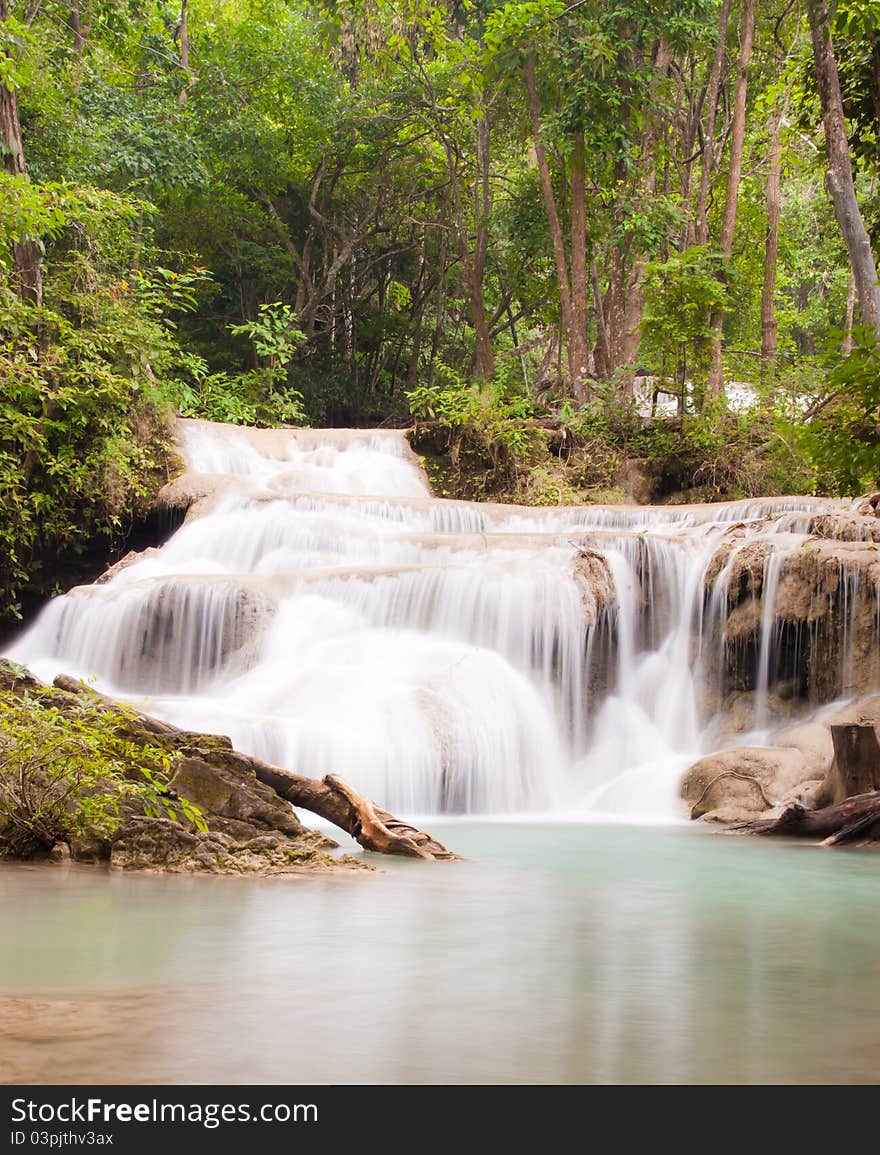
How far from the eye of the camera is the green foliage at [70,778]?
530cm

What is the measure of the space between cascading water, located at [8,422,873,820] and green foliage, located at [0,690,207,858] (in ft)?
10.6

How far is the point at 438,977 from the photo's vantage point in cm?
359

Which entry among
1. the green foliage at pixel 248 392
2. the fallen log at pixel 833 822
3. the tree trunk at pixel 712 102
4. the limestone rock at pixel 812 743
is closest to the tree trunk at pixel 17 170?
the green foliage at pixel 248 392

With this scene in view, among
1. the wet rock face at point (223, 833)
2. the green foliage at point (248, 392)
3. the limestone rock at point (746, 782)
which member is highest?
the green foliage at point (248, 392)

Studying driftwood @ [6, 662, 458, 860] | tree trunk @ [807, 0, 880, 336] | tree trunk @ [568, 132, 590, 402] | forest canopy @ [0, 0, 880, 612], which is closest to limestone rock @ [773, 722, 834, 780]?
forest canopy @ [0, 0, 880, 612]

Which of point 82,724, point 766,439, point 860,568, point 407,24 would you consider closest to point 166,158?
point 407,24

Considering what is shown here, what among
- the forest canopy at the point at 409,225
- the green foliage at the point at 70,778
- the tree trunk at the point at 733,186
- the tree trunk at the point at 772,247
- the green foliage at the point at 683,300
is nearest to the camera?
the green foliage at the point at 70,778

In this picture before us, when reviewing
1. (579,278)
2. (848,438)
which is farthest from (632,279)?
(848,438)

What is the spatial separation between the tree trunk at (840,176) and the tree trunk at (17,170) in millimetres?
9620

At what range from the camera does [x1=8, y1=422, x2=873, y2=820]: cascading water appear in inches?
384

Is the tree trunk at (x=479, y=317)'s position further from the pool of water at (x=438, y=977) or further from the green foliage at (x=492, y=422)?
the pool of water at (x=438, y=977)

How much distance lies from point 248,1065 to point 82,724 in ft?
10.6

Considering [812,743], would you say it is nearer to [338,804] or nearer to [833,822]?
[833,822]
